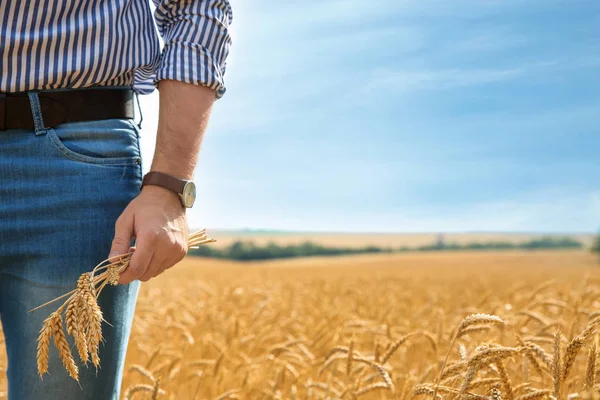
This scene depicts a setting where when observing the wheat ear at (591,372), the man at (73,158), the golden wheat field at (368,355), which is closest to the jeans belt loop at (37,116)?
the man at (73,158)

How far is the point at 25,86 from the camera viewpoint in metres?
1.52

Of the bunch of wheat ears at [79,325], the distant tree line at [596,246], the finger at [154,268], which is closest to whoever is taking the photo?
the bunch of wheat ears at [79,325]

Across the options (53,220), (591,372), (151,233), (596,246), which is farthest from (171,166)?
(596,246)

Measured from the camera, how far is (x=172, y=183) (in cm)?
147

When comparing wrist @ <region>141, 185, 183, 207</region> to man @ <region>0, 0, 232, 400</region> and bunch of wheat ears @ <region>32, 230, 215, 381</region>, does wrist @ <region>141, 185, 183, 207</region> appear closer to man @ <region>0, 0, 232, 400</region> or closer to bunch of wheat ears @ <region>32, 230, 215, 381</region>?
man @ <region>0, 0, 232, 400</region>

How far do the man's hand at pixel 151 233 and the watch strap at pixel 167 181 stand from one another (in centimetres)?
1

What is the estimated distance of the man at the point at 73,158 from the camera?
1.51 m

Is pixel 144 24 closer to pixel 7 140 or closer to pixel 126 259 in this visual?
pixel 7 140

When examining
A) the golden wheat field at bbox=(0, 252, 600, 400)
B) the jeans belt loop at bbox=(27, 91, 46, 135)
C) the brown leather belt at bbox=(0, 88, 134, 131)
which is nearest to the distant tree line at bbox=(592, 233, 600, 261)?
the golden wheat field at bbox=(0, 252, 600, 400)

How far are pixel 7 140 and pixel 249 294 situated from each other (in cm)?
557

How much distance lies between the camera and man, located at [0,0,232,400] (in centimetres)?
151

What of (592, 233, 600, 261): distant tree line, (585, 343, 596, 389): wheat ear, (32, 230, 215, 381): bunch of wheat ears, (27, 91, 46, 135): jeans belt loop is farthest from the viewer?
(592, 233, 600, 261): distant tree line

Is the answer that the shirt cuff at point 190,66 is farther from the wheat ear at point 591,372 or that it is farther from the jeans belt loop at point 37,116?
the wheat ear at point 591,372

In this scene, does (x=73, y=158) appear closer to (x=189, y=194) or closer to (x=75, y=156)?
(x=75, y=156)
